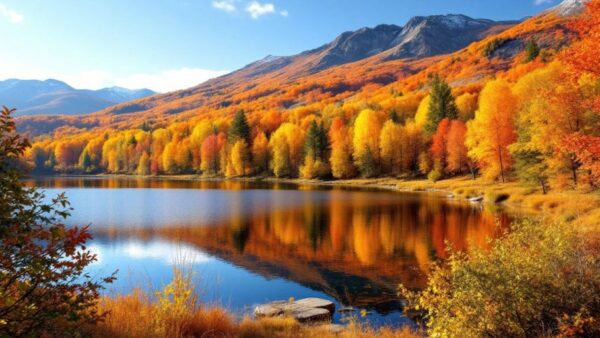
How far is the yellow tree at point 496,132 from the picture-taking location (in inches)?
2449

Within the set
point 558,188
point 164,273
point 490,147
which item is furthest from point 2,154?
point 490,147

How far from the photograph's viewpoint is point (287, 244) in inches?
1233

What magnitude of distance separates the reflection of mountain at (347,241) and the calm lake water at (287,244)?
0.24 ft

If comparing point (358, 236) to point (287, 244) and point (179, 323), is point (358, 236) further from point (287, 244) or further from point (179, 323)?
point (179, 323)

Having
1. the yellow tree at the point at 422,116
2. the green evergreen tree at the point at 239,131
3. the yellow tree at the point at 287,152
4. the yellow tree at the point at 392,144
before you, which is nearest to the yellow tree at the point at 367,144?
the yellow tree at the point at 392,144

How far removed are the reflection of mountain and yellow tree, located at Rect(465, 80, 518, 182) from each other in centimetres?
1720

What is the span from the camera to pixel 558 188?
4566 cm

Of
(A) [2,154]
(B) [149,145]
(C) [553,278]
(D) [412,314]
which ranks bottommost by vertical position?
(D) [412,314]

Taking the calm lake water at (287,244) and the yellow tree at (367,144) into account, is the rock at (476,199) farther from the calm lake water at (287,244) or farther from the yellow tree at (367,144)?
the yellow tree at (367,144)

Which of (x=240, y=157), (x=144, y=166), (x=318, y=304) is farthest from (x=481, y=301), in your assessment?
(x=144, y=166)

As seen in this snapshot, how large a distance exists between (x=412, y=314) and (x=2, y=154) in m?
15.5

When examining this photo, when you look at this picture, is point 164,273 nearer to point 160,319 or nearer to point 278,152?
point 160,319

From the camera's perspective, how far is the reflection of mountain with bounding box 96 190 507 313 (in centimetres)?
2206

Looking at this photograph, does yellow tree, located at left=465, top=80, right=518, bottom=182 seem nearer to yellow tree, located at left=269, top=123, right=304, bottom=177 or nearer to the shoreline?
the shoreline
